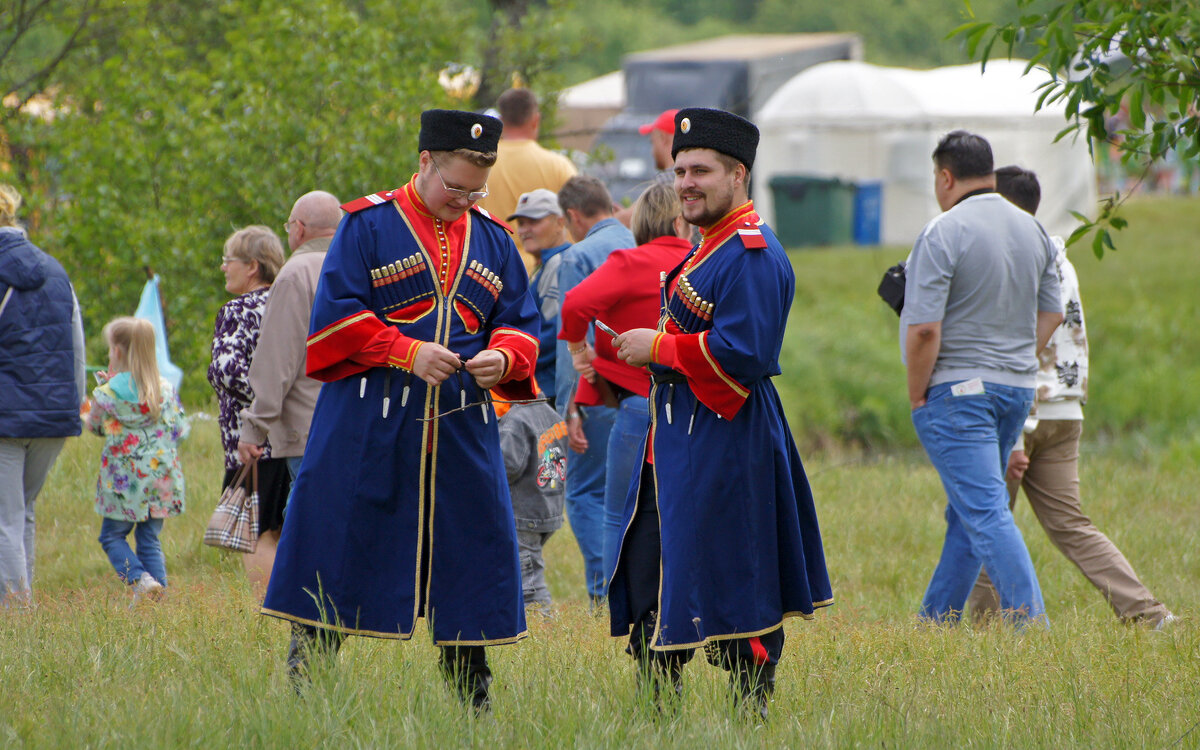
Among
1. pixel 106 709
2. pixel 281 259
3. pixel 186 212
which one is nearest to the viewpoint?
pixel 106 709

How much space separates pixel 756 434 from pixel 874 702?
979 millimetres

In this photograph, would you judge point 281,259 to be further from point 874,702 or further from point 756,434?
point 874,702

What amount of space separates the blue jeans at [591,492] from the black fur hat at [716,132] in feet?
8.47

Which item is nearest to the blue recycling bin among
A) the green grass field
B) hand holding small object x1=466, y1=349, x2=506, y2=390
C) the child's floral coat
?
the green grass field

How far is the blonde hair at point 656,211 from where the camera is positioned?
18.8ft

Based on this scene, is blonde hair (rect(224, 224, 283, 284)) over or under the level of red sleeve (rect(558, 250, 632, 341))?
over

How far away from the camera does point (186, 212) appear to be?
11.3 metres

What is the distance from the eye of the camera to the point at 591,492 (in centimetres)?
691

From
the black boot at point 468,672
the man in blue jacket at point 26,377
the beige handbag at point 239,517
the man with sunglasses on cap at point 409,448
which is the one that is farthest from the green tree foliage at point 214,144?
the black boot at point 468,672

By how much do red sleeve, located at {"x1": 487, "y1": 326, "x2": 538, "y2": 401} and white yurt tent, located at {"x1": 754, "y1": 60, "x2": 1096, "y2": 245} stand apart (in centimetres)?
2177

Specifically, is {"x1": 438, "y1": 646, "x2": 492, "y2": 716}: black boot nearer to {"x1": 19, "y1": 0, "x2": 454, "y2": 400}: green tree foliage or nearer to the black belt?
the black belt

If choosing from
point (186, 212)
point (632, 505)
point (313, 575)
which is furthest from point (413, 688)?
point (186, 212)

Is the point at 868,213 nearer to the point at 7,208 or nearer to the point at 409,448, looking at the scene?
the point at 7,208

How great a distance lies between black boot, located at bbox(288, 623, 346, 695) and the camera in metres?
4.08
